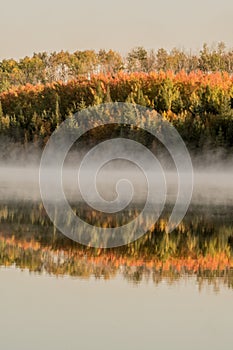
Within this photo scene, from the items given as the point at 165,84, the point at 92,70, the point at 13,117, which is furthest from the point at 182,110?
the point at 92,70

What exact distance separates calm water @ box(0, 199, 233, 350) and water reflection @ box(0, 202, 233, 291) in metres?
0.01

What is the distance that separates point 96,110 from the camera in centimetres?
4131

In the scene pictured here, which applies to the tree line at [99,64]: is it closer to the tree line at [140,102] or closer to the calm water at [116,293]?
the tree line at [140,102]

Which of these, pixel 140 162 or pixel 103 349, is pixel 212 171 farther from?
pixel 103 349

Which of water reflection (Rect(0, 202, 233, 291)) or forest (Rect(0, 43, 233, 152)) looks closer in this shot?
water reflection (Rect(0, 202, 233, 291))

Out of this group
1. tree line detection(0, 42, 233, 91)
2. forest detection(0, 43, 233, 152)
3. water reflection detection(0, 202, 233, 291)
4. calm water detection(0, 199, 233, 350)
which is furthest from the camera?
tree line detection(0, 42, 233, 91)

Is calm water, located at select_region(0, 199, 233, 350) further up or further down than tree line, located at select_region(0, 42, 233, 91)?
further down

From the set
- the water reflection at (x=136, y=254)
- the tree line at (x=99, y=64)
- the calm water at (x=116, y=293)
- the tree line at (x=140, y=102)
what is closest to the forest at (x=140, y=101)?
the tree line at (x=140, y=102)

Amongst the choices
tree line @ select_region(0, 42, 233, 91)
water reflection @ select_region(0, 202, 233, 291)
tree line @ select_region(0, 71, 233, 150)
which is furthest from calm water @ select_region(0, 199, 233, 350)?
tree line @ select_region(0, 42, 233, 91)

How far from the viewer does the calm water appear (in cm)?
673

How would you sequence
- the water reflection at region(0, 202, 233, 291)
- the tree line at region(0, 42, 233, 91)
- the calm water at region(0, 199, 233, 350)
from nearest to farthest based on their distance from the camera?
1. the calm water at region(0, 199, 233, 350)
2. the water reflection at region(0, 202, 233, 291)
3. the tree line at region(0, 42, 233, 91)

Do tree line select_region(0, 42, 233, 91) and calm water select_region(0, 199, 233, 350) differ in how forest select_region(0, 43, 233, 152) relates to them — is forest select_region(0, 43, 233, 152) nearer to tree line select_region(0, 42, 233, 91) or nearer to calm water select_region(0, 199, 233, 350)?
tree line select_region(0, 42, 233, 91)

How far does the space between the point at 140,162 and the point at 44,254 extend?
28277mm

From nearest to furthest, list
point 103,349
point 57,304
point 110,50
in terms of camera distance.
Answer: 1. point 103,349
2. point 57,304
3. point 110,50
